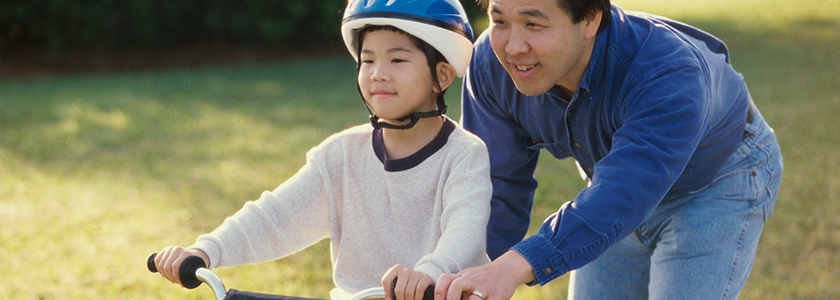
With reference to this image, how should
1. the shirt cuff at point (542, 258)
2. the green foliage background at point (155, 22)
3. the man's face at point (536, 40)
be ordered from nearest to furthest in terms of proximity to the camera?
the shirt cuff at point (542, 258) < the man's face at point (536, 40) < the green foliage background at point (155, 22)

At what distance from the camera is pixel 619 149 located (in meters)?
2.31

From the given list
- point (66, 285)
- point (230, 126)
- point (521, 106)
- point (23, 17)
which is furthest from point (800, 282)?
point (23, 17)

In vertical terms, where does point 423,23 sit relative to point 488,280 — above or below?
above

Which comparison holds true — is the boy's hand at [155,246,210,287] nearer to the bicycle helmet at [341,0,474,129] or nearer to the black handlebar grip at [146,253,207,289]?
the black handlebar grip at [146,253,207,289]

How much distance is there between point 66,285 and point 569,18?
378 centimetres

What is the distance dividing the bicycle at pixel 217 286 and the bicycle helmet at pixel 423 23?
0.64 meters

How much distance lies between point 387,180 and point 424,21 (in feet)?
1.69

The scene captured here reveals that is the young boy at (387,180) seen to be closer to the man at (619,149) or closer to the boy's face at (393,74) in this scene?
the boy's face at (393,74)

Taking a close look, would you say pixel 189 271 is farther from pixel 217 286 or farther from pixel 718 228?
pixel 718 228

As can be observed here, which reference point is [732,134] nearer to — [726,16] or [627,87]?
[627,87]

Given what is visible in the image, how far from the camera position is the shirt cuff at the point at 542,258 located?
2107 mm

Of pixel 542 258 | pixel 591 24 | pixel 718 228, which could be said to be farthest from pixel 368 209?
pixel 718 228

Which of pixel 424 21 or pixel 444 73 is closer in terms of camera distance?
pixel 424 21

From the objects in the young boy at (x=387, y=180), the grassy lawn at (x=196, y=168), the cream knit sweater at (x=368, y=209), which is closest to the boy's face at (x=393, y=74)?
the young boy at (x=387, y=180)
